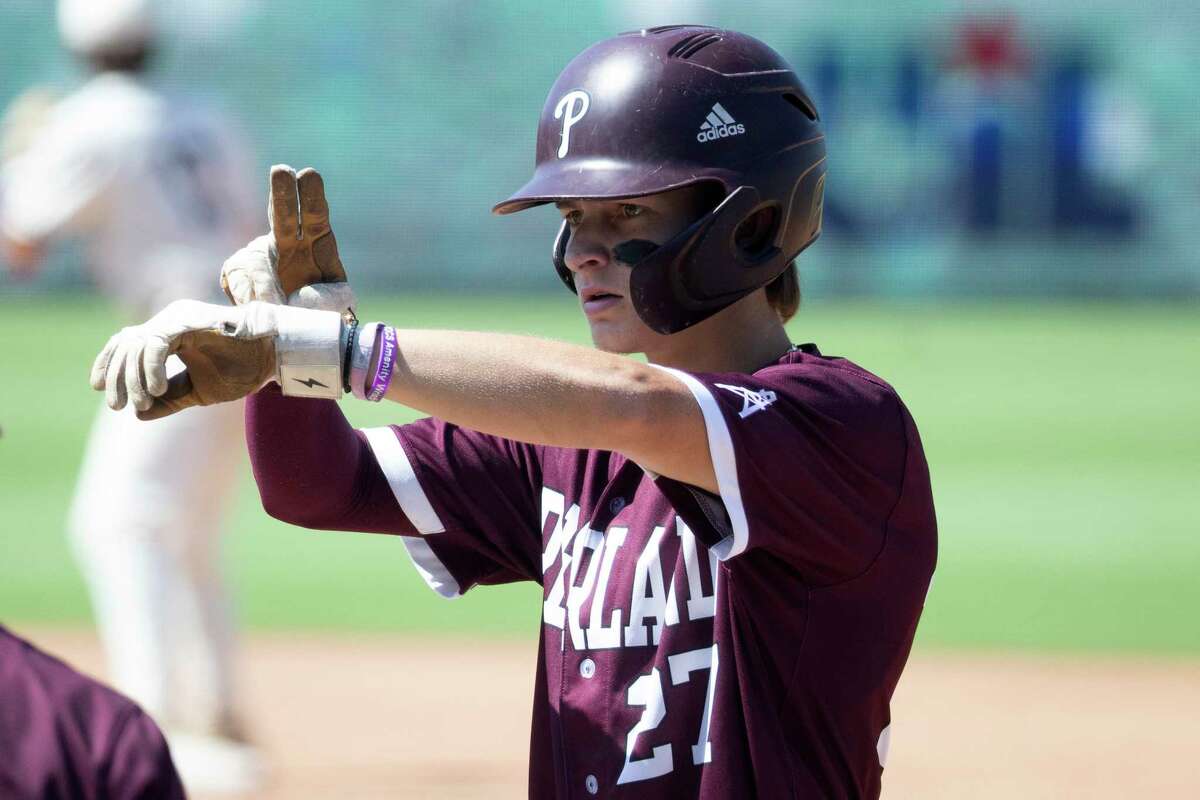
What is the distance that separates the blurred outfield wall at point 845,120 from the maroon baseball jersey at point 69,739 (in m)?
21.1

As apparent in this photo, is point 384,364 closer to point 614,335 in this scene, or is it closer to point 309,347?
point 309,347

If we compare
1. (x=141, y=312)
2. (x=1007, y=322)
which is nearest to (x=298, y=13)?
(x=1007, y=322)

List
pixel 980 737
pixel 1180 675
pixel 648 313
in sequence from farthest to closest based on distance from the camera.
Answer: pixel 1180 675
pixel 980 737
pixel 648 313

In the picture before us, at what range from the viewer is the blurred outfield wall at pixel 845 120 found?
23.0 m

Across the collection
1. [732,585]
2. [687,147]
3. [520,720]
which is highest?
[687,147]

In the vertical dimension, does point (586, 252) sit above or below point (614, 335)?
above

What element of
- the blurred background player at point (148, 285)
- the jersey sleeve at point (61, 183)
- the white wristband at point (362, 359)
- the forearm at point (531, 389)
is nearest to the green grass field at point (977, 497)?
the blurred background player at point (148, 285)

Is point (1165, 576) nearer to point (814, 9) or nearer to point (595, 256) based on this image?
point (595, 256)

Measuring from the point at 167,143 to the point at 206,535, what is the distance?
53.4 inches

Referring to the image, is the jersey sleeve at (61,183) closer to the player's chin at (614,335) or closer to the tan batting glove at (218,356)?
the player's chin at (614,335)

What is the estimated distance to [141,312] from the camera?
5863mm

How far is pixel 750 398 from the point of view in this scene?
7.77 feet

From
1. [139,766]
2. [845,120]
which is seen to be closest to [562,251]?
[139,766]

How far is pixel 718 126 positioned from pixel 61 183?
363cm
